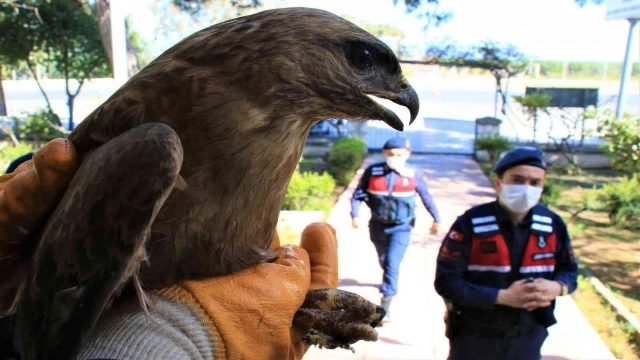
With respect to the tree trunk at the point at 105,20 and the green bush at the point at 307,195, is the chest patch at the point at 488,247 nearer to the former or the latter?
the green bush at the point at 307,195

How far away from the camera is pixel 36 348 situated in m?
1.70

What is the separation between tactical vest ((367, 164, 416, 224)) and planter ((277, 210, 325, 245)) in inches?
115

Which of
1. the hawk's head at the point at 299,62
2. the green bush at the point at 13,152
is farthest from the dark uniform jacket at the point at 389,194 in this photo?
the green bush at the point at 13,152

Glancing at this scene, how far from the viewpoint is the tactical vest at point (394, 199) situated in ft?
19.6

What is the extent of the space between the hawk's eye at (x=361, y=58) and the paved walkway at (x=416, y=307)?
11.2 feet

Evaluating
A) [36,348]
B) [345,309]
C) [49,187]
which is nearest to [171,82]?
[49,187]

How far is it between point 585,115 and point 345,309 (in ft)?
46.1

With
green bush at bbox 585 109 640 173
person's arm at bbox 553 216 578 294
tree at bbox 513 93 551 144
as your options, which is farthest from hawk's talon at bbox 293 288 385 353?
tree at bbox 513 93 551 144

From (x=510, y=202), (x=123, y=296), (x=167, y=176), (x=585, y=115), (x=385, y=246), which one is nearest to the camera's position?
(x=167, y=176)

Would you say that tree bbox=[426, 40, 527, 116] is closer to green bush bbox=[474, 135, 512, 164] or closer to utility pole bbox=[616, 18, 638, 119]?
green bush bbox=[474, 135, 512, 164]

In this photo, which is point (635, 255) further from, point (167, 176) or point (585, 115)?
point (167, 176)

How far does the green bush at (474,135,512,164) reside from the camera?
16844 mm

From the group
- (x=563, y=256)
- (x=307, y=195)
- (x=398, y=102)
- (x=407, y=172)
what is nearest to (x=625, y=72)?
(x=307, y=195)

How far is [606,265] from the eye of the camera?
820 centimetres
